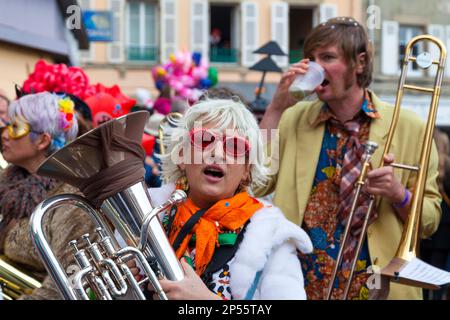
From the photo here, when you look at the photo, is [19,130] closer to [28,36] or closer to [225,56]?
[28,36]

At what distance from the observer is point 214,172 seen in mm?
2477

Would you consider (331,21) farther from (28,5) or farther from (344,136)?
(28,5)

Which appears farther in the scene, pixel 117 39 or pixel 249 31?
pixel 249 31

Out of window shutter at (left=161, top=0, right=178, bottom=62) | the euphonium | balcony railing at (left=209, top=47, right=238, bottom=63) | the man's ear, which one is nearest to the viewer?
the euphonium

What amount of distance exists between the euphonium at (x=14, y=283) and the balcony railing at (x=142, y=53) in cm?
1717

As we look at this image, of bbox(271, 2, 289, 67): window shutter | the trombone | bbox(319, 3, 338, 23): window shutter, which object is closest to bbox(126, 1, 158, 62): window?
bbox(271, 2, 289, 67): window shutter

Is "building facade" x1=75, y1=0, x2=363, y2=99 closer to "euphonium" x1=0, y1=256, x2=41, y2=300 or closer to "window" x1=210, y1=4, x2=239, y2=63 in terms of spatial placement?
"window" x1=210, y1=4, x2=239, y2=63

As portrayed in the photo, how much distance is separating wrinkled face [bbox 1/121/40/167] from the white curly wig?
93 cm

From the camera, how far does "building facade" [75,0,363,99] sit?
64.2 ft

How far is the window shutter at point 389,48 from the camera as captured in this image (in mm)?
20203

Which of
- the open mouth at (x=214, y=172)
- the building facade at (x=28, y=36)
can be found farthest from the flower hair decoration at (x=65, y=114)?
the building facade at (x=28, y=36)

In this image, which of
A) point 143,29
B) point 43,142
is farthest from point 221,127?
point 143,29

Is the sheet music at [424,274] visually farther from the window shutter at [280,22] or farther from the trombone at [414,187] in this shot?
the window shutter at [280,22]

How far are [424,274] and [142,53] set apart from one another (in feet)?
57.8
